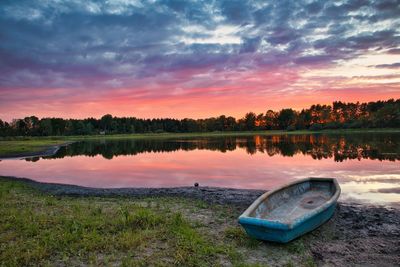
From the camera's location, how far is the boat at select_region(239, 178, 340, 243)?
844 cm

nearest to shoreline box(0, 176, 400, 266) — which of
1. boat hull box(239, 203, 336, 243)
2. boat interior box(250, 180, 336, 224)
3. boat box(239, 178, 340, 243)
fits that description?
boat box(239, 178, 340, 243)

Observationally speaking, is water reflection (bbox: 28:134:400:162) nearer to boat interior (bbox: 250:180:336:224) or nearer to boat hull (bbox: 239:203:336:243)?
boat interior (bbox: 250:180:336:224)

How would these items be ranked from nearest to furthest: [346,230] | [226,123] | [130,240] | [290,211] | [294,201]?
[130,240]
[346,230]
[290,211]
[294,201]
[226,123]

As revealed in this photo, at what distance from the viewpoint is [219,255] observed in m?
8.14

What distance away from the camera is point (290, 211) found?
11.8 meters

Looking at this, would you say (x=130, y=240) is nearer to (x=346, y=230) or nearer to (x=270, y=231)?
(x=270, y=231)

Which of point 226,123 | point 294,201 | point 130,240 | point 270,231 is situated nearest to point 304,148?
point 294,201

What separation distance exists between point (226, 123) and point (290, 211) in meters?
172

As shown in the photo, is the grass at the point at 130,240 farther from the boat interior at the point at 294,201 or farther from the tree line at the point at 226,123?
the tree line at the point at 226,123

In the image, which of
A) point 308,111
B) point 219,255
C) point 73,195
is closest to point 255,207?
point 219,255

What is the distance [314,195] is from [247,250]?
262 inches

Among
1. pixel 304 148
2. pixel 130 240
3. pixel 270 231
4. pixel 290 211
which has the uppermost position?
pixel 270 231

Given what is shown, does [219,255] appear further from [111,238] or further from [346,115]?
[346,115]

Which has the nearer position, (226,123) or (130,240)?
(130,240)
